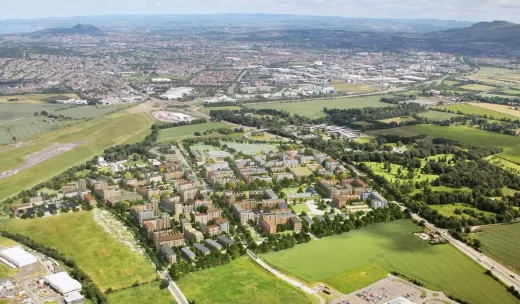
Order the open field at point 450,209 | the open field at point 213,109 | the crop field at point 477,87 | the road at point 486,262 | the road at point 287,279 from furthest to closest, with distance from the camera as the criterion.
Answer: the crop field at point 477,87
the open field at point 213,109
the open field at point 450,209
the road at point 486,262
the road at point 287,279

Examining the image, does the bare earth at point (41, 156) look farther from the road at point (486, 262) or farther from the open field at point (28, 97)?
the road at point (486, 262)

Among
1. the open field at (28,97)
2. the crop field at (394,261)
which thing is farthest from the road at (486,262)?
the open field at (28,97)

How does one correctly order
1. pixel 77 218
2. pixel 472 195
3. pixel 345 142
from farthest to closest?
pixel 345 142
pixel 472 195
pixel 77 218

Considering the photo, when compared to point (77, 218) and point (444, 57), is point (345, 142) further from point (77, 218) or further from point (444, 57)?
point (444, 57)

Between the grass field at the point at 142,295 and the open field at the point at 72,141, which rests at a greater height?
the grass field at the point at 142,295

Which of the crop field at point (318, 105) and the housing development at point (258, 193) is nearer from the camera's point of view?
the housing development at point (258, 193)

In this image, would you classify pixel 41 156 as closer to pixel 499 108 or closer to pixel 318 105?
pixel 318 105

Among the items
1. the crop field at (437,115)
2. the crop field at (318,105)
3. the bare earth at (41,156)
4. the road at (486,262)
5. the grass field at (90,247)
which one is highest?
the crop field at (437,115)

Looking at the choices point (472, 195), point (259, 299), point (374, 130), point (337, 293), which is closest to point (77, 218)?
point (259, 299)

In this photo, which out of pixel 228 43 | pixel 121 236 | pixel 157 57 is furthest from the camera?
pixel 228 43
